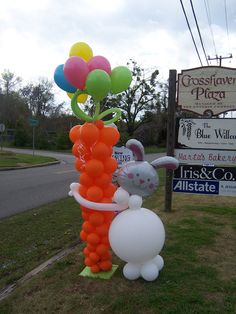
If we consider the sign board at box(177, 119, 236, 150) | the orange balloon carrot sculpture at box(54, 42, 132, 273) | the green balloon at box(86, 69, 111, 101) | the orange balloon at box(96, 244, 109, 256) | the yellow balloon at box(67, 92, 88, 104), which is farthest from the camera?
the sign board at box(177, 119, 236, 150)

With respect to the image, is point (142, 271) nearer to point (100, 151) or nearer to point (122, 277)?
point (122, 277)

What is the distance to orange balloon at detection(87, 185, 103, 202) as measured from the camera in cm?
446

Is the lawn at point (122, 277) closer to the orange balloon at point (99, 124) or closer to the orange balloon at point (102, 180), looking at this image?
the orange balloon at point (102, 180)

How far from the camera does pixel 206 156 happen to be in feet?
26.9

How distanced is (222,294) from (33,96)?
6881cm

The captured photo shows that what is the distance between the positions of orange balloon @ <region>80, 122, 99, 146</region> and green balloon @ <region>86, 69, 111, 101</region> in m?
0.36

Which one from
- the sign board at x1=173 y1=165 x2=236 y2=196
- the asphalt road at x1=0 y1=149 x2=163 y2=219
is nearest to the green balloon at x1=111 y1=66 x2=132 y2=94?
the sign board at x1=173 y1=165 x2=236 y2=196

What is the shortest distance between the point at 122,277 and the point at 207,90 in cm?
509

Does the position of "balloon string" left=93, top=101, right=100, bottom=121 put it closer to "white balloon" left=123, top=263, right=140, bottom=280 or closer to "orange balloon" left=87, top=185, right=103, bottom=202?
"orange balloon" left=87, top=185, right=103, bottom=202

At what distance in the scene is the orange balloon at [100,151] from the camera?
4.43 m

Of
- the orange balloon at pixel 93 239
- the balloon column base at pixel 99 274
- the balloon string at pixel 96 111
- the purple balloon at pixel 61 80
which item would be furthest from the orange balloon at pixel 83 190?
the purple balloon at pixel 61 80

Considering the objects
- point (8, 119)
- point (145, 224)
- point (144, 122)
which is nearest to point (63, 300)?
point (145, 224)

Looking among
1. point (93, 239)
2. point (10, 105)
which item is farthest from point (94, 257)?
point (10, 105)

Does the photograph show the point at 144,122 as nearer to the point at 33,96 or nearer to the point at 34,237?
the point at 33,96
